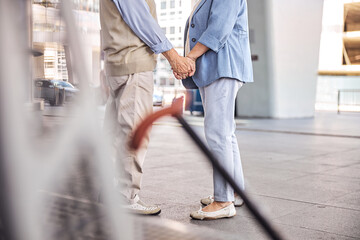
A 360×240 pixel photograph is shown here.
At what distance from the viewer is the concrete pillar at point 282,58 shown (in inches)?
536

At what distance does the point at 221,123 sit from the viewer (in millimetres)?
3342

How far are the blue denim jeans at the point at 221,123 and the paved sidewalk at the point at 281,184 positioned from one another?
16cm

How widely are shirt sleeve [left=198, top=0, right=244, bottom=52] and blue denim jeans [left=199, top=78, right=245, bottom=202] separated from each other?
0.25m

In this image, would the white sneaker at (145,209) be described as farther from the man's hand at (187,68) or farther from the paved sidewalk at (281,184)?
the man's hand at (187,68)

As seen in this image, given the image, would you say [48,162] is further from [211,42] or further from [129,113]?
[211,42]

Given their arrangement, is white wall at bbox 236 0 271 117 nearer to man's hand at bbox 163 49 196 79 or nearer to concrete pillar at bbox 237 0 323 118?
concrete pillar at bbox 237 0 323 118

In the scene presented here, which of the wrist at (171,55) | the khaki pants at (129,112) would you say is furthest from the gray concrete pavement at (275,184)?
the wrist at (171,55)

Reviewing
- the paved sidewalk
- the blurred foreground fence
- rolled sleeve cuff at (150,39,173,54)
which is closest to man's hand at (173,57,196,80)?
rolled sleeve cuff at (150,39,173,54)

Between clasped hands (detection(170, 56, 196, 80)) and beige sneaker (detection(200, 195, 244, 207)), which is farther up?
clasped hands (detection(170, 56, 196, 80))

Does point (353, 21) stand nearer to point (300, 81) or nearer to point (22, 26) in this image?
point (300, 81)

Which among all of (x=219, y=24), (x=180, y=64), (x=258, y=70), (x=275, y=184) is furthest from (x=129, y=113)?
(x=258, y=70)

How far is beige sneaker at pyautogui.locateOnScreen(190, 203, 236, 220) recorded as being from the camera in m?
3.33

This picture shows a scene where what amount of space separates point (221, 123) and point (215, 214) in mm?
573

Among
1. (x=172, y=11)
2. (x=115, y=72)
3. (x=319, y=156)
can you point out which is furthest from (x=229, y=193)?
(x=319, y=156)
